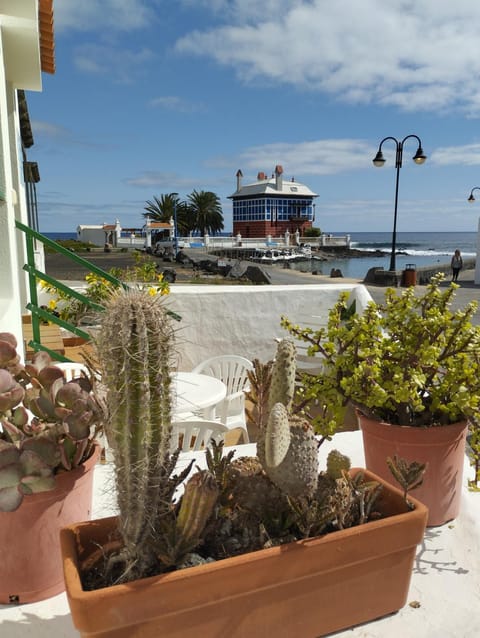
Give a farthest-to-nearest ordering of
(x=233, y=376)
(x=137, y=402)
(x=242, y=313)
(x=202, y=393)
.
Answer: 1. (x=242, y=313)
2. (x=233, y=376)
3. (x=202, y=393)
4. (x=137, y=402)

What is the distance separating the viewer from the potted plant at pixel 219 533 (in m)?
0.80

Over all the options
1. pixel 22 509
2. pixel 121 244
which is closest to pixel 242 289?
pixel 22 509

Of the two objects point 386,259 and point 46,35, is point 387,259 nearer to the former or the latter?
point 386,259

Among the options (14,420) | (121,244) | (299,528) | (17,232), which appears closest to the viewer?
(299,528)

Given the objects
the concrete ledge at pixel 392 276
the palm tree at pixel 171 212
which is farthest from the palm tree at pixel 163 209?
the concrete ledge at pixel 392 276

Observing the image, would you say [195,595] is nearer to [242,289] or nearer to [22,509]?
[22,509]

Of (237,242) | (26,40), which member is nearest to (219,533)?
(26,40)

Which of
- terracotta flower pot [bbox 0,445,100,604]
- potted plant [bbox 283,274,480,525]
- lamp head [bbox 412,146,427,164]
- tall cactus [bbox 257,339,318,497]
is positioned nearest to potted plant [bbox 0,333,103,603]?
terracotta flower pot [bbox 0,445,100,604]

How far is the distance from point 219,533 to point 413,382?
A: 605 millimetres

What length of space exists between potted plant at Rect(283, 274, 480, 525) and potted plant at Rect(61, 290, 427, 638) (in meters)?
0.26

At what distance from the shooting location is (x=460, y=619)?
1038 millimetres

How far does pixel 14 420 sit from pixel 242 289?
4.32 metres

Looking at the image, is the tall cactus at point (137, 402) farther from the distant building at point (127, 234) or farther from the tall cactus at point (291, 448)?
the distant building at point (127, 234)

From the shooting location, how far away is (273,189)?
70.6 m
